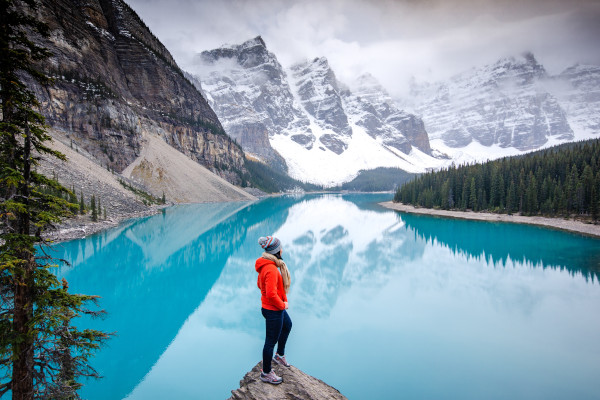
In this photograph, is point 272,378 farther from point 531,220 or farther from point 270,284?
point 531,220

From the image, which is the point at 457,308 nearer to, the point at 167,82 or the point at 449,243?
the point at 449,243

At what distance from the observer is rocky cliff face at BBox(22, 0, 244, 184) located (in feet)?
194

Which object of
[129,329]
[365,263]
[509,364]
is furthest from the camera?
[365,263]

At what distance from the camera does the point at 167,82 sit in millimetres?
92812

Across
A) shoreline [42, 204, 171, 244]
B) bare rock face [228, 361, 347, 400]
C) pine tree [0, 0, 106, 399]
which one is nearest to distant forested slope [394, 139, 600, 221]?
bare rock face [228, 361, 347, 400]

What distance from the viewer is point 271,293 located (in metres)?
4.88

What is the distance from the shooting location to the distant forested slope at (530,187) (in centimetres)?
4278

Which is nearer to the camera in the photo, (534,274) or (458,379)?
(458,379)

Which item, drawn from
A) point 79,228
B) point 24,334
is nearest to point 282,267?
point 24,334

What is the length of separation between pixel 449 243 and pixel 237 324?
2605 cm

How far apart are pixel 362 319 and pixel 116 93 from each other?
7907 cm

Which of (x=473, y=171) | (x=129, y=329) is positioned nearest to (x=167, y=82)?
(x=473, y=171)

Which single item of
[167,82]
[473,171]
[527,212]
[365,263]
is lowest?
[365,263]

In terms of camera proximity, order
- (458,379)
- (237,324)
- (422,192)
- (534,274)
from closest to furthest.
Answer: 1. (458,379)
2. (237,324)
3. (534,274)
4. (422,192)
